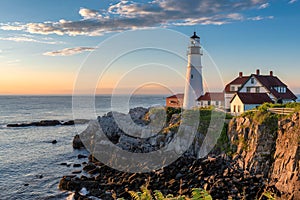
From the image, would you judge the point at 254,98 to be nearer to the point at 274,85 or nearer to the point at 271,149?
the point at 274,85

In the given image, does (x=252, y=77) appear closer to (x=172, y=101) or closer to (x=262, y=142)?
(x=172, y=101)

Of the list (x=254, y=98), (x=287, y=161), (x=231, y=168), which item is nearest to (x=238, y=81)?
(x=254, y=98)

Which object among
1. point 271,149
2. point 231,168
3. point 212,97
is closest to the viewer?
point 271,149

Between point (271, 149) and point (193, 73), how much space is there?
1552cm

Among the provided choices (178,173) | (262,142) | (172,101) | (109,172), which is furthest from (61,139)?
(262,142)

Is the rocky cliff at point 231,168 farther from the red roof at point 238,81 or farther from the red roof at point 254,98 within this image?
the red roof at point 238,81

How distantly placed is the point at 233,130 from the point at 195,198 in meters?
16.9

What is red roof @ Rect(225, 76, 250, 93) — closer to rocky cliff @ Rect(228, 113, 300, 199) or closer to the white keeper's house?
the white keeper's house

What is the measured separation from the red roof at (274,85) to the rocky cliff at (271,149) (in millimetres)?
9999

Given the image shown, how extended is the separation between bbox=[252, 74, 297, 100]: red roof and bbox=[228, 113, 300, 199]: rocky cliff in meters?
10.00

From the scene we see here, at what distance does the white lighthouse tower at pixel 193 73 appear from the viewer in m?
33.4

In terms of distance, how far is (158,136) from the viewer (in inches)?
1053

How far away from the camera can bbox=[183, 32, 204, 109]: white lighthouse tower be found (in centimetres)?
3338

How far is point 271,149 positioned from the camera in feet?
63.8
